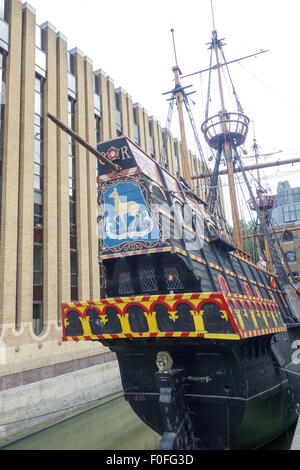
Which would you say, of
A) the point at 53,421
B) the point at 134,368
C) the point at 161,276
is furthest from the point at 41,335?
the point at 161,276

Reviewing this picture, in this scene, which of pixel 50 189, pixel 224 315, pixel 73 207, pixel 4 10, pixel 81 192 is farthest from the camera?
pixel 81 192

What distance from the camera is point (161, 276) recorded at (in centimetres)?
817

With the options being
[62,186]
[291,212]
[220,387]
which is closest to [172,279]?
[220,387]

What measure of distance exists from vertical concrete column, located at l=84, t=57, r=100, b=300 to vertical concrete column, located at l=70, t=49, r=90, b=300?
36 cm

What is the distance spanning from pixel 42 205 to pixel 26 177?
1.67m

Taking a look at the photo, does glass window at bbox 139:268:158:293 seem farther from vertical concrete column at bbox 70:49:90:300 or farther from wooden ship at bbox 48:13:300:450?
vertical concrete column at bbox 70:49:90:300

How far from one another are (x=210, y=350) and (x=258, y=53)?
71.1ft

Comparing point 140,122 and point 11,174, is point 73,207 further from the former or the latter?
point 140,122

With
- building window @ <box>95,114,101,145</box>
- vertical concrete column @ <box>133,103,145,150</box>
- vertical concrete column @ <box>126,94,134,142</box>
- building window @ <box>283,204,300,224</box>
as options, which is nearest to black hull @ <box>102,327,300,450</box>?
building window @ <box>95,114,101,145</box>

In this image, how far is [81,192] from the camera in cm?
1859

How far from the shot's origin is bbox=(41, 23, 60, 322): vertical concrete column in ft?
50.1

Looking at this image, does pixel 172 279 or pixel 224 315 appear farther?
pixel 172 279

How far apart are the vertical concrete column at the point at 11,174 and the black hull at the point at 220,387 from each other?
6.72 m

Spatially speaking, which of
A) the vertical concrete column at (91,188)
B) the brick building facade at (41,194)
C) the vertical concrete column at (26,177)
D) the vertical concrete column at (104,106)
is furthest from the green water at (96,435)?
the vertical concrete column at (104,106)
